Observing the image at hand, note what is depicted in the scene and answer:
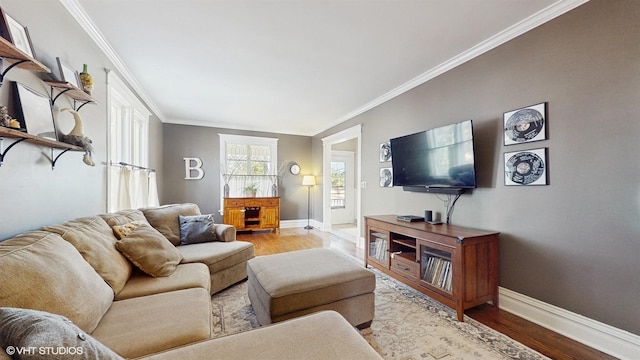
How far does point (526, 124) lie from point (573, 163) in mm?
455

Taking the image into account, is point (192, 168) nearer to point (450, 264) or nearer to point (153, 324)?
point (153, 324)

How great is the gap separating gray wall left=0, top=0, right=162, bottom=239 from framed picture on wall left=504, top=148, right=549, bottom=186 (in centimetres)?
349

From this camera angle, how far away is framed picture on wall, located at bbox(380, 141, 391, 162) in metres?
3.59

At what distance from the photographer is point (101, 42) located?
7.39 ft

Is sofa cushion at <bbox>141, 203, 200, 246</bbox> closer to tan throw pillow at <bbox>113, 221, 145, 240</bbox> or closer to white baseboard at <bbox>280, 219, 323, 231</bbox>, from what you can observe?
tan throw pillow at <bbox>113, 221, 145, 240</bbox>

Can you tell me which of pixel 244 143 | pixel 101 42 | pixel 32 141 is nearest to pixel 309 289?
pixel 32 141

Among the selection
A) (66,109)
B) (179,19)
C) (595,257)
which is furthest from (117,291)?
(595,257)

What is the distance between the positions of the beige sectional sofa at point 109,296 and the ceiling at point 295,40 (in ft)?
5.59

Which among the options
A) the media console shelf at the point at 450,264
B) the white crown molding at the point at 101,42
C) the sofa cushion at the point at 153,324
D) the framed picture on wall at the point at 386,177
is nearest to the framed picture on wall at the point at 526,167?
the media console shelf at the point at 450,264

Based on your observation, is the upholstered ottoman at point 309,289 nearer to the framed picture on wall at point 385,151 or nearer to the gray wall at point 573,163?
the gray wall at point 573,163

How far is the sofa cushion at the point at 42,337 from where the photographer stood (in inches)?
23.5

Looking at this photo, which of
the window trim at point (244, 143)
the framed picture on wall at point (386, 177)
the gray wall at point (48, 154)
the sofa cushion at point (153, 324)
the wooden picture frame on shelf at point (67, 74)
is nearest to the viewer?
the sofa cushion at point (153, 324)

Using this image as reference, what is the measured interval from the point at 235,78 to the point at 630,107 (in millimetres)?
3569

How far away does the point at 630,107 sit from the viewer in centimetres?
153
